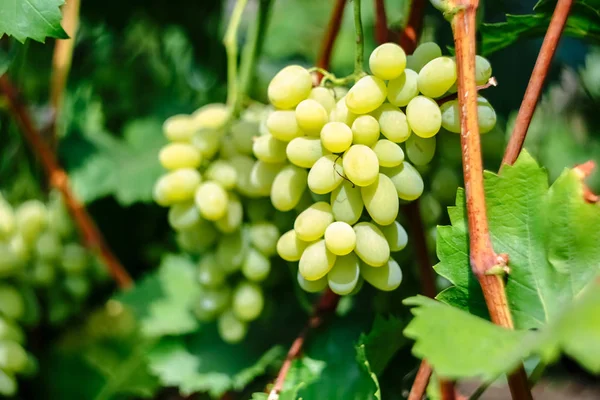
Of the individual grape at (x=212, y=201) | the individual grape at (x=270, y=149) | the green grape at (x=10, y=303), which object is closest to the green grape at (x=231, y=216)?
the individual grape at (x=212, y=201)

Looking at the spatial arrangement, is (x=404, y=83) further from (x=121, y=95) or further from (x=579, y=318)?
(x=121, y=95)

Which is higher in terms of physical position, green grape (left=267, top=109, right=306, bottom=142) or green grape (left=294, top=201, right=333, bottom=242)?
green grape (left=267, top=109, right=306, bottom=142)

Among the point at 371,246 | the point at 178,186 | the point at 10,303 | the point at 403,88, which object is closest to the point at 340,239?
the point at 371,246

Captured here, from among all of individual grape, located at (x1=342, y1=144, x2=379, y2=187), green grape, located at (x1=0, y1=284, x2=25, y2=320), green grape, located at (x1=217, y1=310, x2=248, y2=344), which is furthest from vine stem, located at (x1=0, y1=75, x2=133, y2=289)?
individual grape, located at (x1=342, y1=144, x2=379, y2=187)

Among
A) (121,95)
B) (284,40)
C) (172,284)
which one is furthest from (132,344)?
(284,40)

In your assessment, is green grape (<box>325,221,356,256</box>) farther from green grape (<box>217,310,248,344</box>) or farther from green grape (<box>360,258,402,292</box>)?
green grape (<box>217,310,248,344</box>)

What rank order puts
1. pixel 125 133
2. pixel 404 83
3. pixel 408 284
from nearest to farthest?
pixel 404 83 → pixel 408 284 → pixel 125 133
